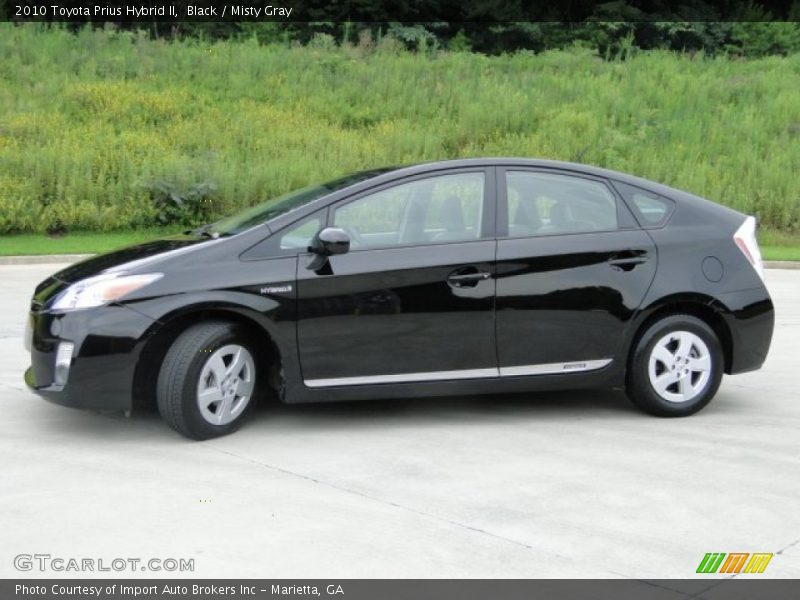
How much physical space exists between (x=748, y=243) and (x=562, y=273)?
135cm

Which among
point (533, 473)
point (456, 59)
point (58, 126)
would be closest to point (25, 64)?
point (58, 126)

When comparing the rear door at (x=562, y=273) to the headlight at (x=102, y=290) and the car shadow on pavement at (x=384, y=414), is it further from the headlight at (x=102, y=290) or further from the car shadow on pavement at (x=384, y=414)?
the headlight at (x=102, y=290)

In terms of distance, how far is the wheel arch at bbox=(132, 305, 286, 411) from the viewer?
22.2 ft

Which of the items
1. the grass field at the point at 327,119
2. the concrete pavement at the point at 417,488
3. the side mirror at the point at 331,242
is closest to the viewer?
the concrete pavement at the point at 417,488

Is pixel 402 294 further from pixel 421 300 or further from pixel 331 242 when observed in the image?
pixel 331 242

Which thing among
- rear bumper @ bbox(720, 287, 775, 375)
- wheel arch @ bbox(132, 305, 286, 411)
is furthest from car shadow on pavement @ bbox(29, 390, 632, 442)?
rear bumper @ bbox(720, 287, 775, 375)

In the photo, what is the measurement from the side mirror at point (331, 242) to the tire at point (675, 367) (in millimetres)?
1975

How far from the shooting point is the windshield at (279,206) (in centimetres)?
735

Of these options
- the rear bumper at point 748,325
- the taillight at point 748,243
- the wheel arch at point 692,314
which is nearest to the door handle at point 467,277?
the wheel arch at point 692,314

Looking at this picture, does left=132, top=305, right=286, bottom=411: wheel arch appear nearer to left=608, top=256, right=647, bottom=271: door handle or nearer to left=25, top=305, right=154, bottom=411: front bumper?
left=25, top=305, right=154, bottom=411: front bumper

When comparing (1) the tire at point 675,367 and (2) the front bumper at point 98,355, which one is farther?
(1) the tire at point 675,367

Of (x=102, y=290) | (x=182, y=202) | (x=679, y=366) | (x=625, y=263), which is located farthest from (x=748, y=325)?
(x=182, y=202)

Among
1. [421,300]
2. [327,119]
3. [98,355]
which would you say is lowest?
[327,119]

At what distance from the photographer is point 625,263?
7578mm
